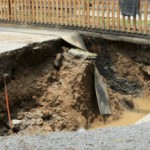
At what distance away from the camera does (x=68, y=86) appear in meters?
10.8

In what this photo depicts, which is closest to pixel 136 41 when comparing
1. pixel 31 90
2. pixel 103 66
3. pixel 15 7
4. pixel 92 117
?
pixel 103 66

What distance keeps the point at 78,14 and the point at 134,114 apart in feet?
12.0

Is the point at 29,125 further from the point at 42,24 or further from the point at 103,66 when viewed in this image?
the point at 42,24

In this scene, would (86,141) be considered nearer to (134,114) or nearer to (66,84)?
(66,84)

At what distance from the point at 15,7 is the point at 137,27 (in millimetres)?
4687

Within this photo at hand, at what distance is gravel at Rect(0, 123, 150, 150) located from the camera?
5.77 metres

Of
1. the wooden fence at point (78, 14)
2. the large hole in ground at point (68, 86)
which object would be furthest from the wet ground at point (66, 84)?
the wooden fence at point (78, 14)

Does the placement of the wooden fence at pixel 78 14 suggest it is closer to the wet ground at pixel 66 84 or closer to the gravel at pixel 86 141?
the wet ground at pixel 66 84

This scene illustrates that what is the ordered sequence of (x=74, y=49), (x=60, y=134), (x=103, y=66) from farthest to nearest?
(x=103, y=66) < (x=74, y=49) < (x=60, y=134)

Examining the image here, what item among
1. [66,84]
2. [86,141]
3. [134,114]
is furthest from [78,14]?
[86,141]

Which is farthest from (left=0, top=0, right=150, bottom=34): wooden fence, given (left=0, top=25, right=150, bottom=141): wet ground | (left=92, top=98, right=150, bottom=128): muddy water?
(left=92, top=98, right=150, bottom=128): muddy water

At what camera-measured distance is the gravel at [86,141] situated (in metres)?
5.77

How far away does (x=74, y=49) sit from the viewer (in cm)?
1137

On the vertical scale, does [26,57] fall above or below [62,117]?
above
